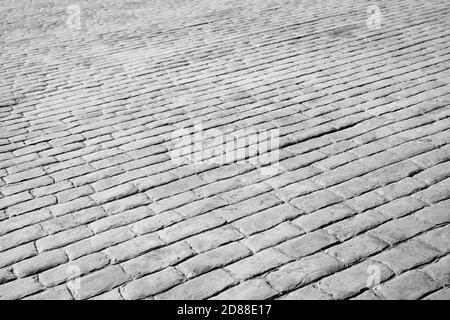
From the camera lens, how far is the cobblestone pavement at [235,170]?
307 centimetres

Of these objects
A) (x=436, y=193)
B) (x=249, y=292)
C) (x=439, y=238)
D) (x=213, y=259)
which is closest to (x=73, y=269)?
(x=213, y=259)

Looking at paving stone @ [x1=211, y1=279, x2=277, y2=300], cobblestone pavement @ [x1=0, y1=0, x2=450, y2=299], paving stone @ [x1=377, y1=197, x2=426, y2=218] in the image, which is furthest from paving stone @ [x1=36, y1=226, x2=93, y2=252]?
paving stone @ [x1=377, y1=197, x2=426, y2=218]

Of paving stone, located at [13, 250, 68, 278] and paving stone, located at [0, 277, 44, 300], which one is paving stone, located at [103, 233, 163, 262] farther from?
paving stone, located at [0, 277, 44, 300]

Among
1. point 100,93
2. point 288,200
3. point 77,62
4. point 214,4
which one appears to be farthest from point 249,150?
point 214,4

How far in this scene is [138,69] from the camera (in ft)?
Result: 23.3

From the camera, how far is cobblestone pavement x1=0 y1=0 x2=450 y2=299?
3.07 m

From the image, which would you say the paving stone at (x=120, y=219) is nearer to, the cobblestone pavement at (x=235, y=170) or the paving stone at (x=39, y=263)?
the cobblestone pavement at (x=235, y=170)

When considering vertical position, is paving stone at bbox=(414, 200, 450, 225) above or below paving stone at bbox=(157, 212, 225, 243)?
above

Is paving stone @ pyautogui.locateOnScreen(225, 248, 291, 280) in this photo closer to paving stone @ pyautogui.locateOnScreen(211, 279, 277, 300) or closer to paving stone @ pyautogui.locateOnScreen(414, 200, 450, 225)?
paving stone @ pyautogui.locateOnScreen(211, 279, 277, 300)

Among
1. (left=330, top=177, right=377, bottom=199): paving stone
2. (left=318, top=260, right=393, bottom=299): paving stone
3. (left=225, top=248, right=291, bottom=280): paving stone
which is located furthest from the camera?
(left=330, top=177, right=377, bottom=199): paving stone

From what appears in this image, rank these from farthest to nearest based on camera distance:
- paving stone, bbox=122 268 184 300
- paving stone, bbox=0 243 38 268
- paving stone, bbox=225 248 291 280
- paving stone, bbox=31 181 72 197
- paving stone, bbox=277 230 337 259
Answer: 1. paving stone, bbox=31 181 72 197
2. paving stone, bbox=0 243 38 268
3. paving stone, bbox=277 230 337 259
4. paving stone, bbox=225 248 291 280
5. paving stone, bbox=122 268 184 300

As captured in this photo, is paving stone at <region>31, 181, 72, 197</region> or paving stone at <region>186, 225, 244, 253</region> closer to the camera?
paving stone at <region>186, 225, 244, 253</region>

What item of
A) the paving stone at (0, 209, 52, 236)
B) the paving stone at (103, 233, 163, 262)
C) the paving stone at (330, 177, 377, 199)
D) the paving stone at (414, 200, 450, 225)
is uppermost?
the paving stone at (330, 177, 377, 199)

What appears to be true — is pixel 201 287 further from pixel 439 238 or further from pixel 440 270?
pixel 439 238
